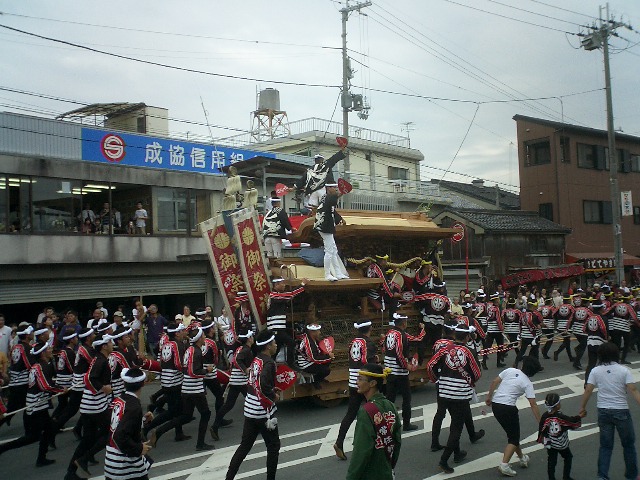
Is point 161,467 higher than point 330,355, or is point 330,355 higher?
point 330,355

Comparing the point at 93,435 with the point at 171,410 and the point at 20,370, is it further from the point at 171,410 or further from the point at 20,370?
the point at 20,370

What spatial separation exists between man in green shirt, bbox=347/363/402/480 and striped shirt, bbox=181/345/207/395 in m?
4.58

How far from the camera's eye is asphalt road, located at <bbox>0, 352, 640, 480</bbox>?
→ 768cm

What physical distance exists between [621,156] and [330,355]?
Answer: 3086 cm

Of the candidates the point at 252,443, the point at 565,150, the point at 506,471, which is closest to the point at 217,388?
the point at 252,443

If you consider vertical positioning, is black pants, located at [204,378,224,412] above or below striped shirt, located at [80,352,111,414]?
below

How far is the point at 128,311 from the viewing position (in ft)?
64.4

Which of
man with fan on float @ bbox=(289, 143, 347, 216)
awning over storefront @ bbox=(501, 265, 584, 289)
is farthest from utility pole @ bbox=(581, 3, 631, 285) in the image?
man with fan on float @ bbox=(289, 143, 347, 216)

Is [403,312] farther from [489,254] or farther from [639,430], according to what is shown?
[489,254]

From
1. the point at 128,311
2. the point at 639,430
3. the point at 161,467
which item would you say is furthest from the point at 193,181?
the point at 639,430

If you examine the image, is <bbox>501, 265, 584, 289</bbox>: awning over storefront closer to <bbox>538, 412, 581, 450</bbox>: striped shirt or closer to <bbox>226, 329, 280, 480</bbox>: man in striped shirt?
<bbox>538, 412, 581, 450</bbox>: striped shirt

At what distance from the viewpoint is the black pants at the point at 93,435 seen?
7.66 m

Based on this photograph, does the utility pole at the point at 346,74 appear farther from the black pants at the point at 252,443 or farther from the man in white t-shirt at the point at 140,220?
the black pants at the point at 252,443

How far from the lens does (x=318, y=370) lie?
411 inches
